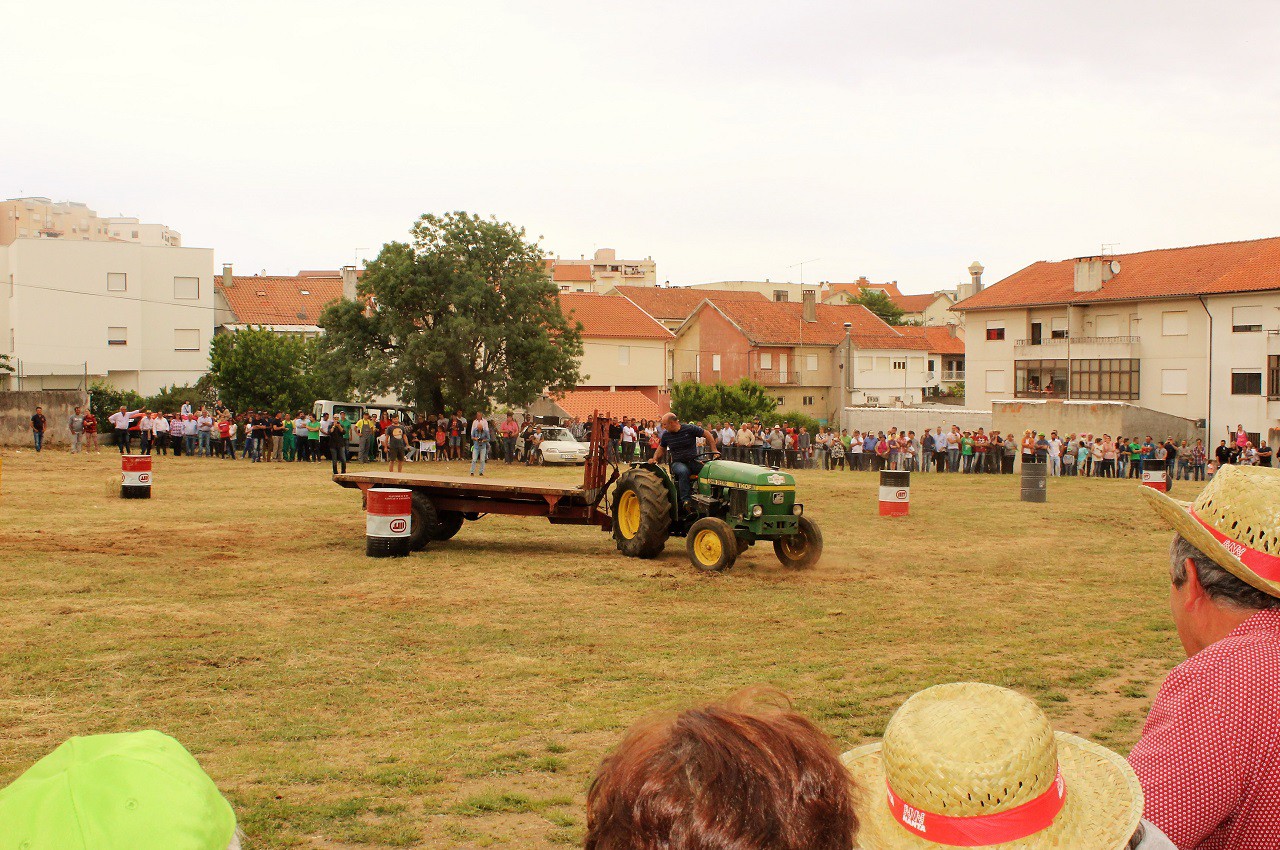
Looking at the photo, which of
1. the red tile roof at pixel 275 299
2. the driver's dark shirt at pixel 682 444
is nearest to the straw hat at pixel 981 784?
the driver's dark shirt at pixel 682 444

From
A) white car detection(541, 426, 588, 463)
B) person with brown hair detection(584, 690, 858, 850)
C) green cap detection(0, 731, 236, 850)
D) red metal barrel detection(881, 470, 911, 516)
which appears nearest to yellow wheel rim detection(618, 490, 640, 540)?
red metal barrel detection(881, 470, 911, 516)

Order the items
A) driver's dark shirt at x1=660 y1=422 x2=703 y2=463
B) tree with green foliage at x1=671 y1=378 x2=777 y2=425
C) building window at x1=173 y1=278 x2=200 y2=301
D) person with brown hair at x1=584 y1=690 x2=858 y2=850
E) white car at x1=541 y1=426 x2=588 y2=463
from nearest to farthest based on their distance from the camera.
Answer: person with brown hair at x1=584 y1=690 x2=858 y2=850 → driver's dark shirt at x1=660 y1=422 x2=703 y2=463 → white car at x1=541 y1=426 x2=588 y2=463 → tree with green foliage at x1=671 y1=378 x2=777 y2=425 → building window at x1=173 y1=278 x2=200 y2=301

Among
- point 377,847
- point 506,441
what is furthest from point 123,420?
point 377,847

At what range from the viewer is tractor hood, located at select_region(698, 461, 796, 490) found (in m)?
14.0

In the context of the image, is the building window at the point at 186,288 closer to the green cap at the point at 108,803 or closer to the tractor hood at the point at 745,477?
the tractor hood at the point at 745,477

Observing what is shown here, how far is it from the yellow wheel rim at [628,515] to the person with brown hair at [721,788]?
13426 mm

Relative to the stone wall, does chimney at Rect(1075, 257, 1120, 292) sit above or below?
above

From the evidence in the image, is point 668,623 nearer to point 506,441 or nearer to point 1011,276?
point 506,441

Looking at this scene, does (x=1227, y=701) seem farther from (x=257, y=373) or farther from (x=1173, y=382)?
(x=1173, y=382)

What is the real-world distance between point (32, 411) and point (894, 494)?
27.7m

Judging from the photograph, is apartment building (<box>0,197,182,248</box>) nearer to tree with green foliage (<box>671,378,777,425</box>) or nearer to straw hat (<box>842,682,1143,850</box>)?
tree with green foliage (<box>671,378,777,425</box>)

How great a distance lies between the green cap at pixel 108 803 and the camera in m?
1.64

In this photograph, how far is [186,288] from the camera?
60.4 metres

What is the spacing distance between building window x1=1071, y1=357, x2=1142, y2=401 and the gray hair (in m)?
55.7
